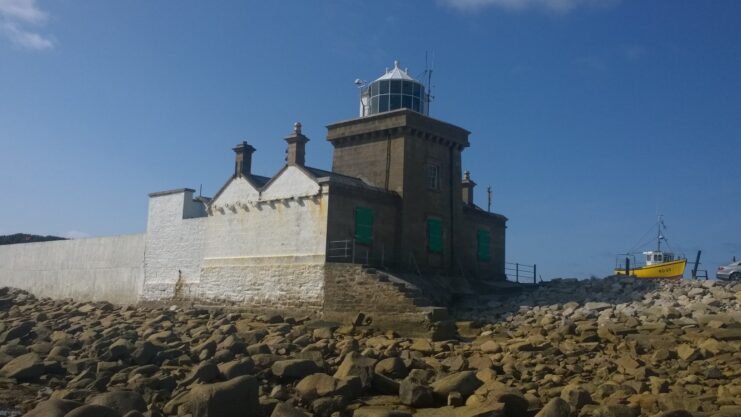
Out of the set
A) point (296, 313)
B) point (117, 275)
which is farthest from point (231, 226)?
point (117, 275)

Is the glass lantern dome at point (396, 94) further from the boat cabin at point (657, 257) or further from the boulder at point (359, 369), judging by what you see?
the boat cabin at point (657, 257)

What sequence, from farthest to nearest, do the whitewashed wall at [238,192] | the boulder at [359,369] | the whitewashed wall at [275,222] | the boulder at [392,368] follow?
the whitewashed wall at [238,192] → the whitewashed wall at [275,222] → the boulder at [392,368] → the boulder at [359,369]

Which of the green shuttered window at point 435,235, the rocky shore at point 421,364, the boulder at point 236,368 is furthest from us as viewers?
the green shuttered window at point 435,235

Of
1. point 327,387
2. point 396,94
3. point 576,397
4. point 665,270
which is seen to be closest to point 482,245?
point 396,94

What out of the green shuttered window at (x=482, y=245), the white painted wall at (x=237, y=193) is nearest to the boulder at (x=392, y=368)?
the white painted wall at (x=237, y=193)

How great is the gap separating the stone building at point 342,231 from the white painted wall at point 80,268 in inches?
5.2

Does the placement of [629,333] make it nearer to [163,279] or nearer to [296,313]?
[296,313]

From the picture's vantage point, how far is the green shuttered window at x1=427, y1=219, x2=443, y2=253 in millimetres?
22703

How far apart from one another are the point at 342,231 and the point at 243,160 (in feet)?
17.4

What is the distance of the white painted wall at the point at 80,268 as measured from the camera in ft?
88.7

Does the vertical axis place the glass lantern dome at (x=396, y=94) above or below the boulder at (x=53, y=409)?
above

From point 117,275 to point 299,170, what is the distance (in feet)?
36.5

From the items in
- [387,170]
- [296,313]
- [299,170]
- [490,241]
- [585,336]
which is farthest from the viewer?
[490,241]

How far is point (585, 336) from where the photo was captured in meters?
15.6
